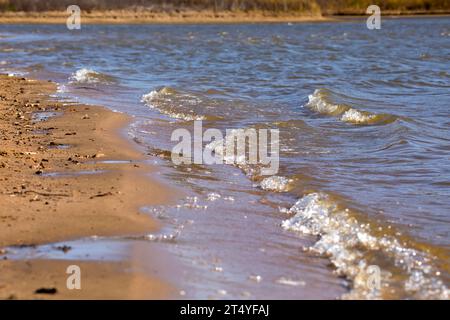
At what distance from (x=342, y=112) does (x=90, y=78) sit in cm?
725

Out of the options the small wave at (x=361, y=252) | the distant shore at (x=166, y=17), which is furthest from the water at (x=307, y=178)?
the distant shore at (x=166, y=17)

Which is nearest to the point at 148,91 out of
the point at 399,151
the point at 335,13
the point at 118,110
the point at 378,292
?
the point at 118,110

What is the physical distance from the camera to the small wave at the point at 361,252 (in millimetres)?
4996

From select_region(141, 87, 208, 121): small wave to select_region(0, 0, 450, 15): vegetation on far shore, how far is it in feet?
165

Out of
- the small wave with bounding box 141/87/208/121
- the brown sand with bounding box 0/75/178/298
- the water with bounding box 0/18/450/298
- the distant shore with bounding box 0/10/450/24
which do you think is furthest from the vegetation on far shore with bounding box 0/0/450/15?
the brown sand with bounding box 0/75/178/298

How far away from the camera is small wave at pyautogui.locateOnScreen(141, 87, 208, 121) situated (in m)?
12.5

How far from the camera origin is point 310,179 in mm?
7996

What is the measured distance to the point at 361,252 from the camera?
5.71 m

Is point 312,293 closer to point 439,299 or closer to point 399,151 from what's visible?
point 439,299

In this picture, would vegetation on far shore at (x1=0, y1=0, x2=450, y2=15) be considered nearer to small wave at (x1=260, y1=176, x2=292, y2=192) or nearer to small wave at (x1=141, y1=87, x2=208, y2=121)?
small wave at (x1=141, y1=87, x2=208, y2=121)

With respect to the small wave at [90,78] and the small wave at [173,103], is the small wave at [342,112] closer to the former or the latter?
the small wave at [173,103]

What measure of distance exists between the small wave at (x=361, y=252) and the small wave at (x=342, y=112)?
5165mm

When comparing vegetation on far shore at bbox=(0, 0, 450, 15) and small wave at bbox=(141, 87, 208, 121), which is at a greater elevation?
vegetation on far shore at bbox=(0, 0, 450, 15)
